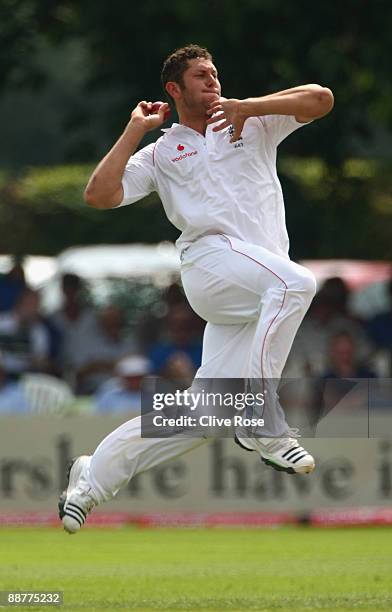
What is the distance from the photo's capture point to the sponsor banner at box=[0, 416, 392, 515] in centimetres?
1365

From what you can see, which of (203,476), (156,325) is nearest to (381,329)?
(156,325)

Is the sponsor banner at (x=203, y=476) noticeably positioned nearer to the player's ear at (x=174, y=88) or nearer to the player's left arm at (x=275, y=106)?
the player's ear at (x=174, y=88)

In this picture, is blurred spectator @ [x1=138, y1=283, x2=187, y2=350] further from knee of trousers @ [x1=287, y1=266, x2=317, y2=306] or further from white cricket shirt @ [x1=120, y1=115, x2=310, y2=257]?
knee of trousers @ [x1=287, y1=266, x2=317, y2=306]

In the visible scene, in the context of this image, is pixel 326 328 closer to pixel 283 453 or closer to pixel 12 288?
pixel 12 288

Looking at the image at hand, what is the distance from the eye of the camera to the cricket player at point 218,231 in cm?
819

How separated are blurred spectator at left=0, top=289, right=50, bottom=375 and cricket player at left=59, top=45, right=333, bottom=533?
22.3 ft

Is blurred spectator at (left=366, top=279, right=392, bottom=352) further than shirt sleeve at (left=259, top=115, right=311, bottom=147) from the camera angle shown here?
Yes

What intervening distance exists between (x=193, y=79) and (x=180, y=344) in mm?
6343

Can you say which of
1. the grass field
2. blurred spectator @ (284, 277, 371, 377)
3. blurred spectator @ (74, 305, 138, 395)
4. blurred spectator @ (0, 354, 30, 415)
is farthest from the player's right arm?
blurred spectator @ (74, 305, 138, 395)

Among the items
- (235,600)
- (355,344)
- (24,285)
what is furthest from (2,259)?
(235,600)

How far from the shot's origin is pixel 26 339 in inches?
610

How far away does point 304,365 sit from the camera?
13.5m

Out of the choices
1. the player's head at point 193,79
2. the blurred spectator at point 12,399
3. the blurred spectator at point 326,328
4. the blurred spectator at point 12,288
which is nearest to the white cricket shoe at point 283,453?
the player's head at point 193,79

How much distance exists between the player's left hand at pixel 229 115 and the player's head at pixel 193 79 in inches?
5.0
